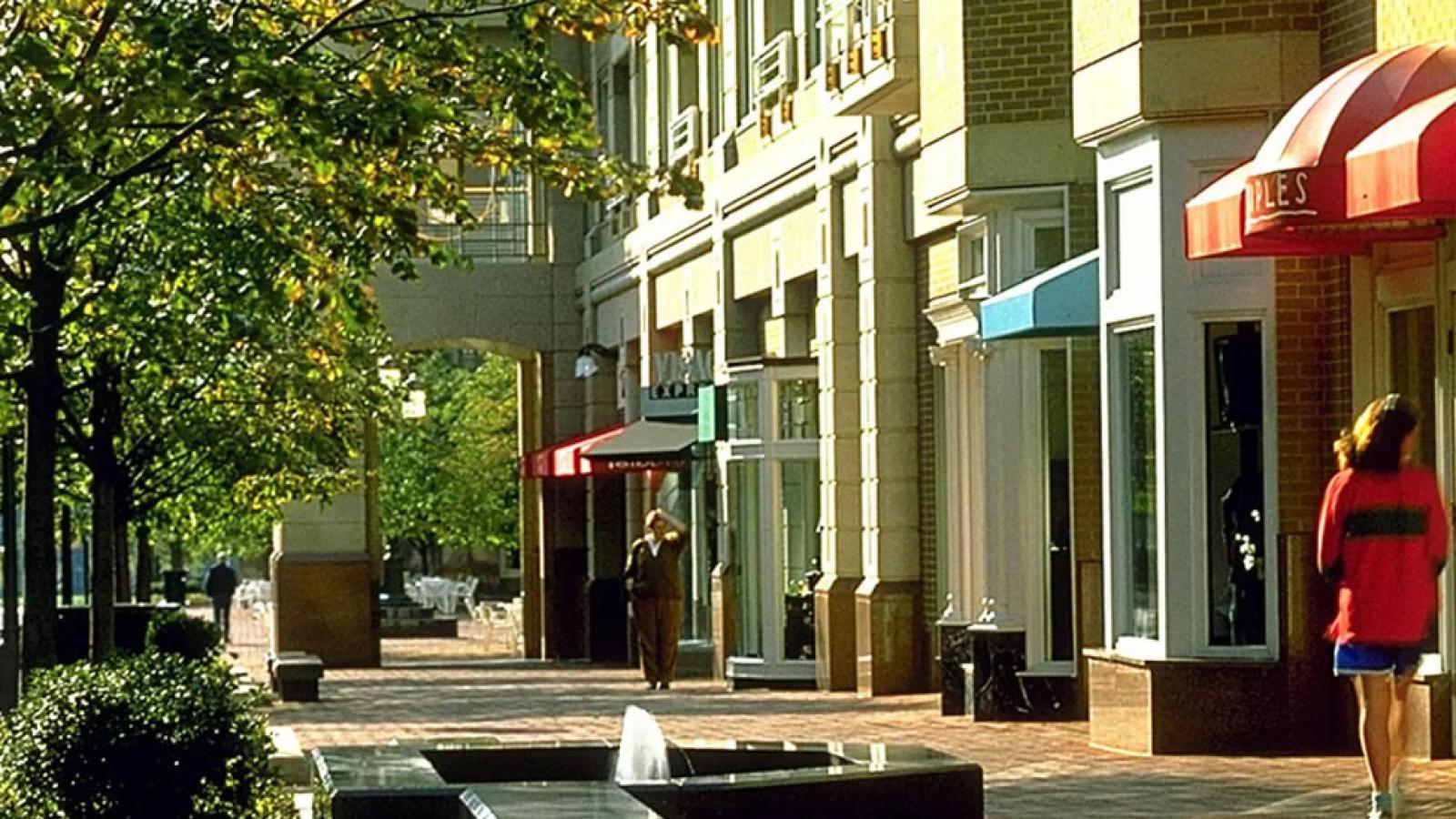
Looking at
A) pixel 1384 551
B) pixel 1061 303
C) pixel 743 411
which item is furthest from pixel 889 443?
pixel 1384 551

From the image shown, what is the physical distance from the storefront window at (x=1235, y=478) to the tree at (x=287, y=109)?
316 cm

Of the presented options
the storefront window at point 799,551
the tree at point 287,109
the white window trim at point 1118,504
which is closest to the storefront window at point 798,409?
the storefront window at point 799,551

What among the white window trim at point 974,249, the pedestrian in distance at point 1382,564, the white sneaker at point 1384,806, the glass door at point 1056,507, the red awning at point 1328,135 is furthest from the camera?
the white window trim at point 974,249

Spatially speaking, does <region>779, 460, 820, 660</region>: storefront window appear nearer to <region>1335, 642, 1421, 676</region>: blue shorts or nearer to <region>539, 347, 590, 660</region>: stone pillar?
<region>539, 347, 590, 660</region>: stone pillar

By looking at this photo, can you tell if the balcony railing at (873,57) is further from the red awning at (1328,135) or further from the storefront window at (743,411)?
the red awning at (1328,135)

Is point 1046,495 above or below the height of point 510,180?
below

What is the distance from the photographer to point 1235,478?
62.6 ft

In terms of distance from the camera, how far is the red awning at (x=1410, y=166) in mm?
14648

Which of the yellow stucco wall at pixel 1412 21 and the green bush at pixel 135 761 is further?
the yellow stucco wall at pixel 1412 21

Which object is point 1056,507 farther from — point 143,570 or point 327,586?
point 143,570

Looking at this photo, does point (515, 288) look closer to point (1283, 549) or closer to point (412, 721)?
point (412, 721)

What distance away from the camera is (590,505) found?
4625 centimetres

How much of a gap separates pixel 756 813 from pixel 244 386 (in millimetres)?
20327

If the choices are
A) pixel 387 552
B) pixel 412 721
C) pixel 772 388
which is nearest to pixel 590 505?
pixel 772 388
